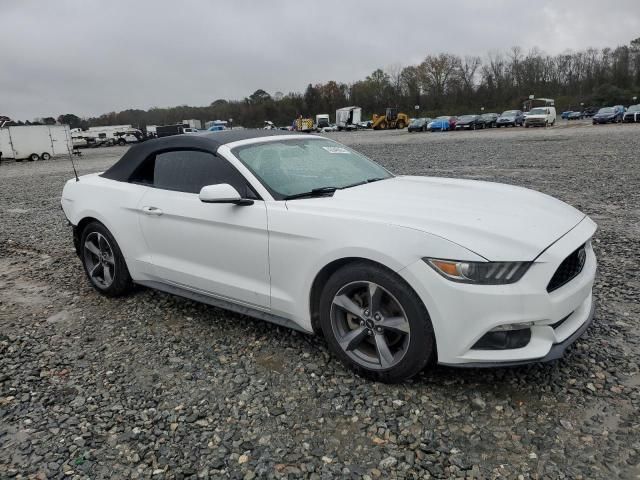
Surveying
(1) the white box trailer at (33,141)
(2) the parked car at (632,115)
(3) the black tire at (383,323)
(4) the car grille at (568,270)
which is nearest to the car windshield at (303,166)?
(3) the black tire at (383,323)

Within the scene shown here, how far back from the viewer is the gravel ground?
237cm

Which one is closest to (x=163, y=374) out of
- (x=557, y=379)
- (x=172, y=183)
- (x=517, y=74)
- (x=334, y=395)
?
(x=334, y=395)

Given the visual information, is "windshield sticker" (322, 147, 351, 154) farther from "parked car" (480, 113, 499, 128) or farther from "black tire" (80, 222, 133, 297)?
"parked car" (480, 113, 499, 128)

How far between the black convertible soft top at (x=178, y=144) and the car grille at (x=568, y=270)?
7.96 feet

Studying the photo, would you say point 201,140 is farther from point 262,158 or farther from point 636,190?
point 636,190

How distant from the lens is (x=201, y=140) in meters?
3.85

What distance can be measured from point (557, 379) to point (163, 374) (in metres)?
2.45

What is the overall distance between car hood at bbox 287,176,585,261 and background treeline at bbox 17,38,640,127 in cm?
8439

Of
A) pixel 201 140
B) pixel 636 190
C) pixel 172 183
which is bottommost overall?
→ pixel 636 190

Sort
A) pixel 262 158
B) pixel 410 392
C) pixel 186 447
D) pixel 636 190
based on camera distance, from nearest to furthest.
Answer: pixel 186 447 → pixel 410 392 → pixel 262 158 → pixel 636 190

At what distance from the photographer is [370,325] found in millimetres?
2906

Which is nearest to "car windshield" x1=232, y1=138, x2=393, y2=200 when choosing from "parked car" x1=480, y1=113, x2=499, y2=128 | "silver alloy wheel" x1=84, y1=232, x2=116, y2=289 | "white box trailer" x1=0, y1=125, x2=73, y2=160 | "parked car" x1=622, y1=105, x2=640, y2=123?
"silver alloy wheel" x1=84, y1=232, x2=116, y2=289

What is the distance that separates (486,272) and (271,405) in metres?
1.41

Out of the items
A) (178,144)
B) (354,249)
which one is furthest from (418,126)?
(354,249)
